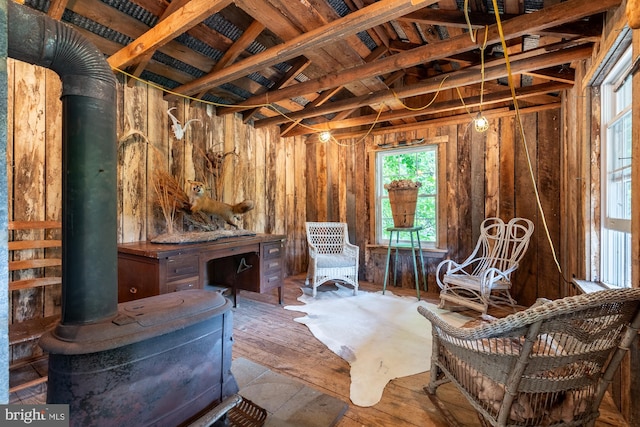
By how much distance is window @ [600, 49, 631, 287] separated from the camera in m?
1.68

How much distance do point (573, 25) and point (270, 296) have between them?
363cm

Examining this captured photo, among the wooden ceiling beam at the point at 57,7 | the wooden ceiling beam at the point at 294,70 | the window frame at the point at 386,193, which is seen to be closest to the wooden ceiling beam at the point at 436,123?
the window frame at the point at 386,193

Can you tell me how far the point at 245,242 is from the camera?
279 centimetres

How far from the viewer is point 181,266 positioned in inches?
88.4

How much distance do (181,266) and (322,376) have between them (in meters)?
1.33

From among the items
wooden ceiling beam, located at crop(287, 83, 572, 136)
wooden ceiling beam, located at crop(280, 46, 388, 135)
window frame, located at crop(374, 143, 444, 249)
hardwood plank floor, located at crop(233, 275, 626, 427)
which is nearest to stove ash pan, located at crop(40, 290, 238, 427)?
hardwood plank floor, located at crop(233, 275, 626, 427)

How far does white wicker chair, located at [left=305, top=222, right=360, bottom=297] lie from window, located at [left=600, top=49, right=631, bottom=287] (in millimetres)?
2277

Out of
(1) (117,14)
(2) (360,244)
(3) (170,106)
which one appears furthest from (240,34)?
(2) (360,244)

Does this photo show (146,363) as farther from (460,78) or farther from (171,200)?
(460,78)

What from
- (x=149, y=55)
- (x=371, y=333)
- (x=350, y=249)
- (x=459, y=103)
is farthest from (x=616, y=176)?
(x=149, y=55)

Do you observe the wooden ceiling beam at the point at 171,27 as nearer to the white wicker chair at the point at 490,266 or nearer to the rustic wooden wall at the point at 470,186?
the rustic wooden wall at the point at 470,186

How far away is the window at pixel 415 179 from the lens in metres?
3.87

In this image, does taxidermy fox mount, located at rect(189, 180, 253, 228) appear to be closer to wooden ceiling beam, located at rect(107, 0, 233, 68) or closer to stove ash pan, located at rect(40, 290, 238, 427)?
wooden ceiling beam, located at rect(107, 0, 233, 68)

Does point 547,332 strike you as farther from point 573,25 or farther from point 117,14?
point 117,14
